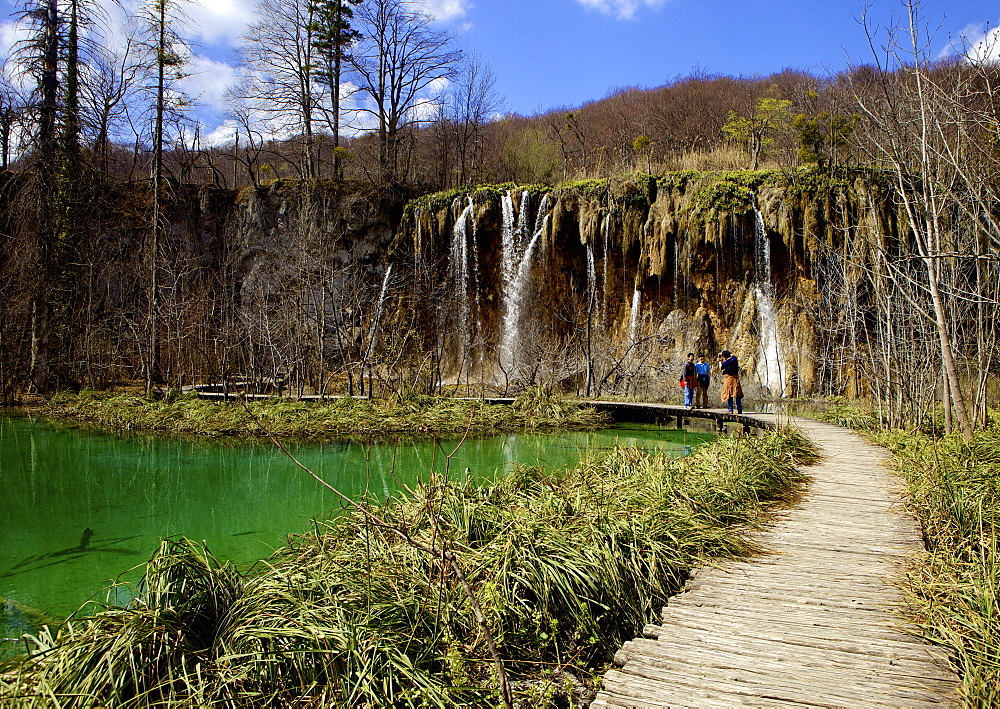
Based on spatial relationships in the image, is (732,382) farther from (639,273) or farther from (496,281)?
(496,281)

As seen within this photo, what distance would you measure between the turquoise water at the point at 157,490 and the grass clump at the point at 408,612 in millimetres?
816

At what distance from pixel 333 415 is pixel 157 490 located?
205 inches

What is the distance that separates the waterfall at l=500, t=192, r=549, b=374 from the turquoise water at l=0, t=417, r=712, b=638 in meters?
8.41

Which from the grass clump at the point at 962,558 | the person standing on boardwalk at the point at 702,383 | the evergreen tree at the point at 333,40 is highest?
the evergreen tree at the point at 333,40

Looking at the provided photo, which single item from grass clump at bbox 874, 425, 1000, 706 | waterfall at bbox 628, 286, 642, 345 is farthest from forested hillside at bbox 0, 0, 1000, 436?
grass clump at bbox 874, 425, 1000, 706

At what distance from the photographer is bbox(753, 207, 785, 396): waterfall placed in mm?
19609

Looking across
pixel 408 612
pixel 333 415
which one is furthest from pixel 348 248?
pixel 408 612

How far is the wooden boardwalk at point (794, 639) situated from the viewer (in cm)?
281

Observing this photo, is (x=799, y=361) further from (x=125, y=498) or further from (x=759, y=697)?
(x=759, y=697)

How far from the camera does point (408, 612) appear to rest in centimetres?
366

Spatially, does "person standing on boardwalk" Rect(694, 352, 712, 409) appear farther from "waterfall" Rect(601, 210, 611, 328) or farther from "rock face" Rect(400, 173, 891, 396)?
"waterfall" Rect(601, 210, 611, 328)

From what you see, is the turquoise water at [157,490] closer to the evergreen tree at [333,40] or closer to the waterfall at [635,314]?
the waterfall at [635,314]

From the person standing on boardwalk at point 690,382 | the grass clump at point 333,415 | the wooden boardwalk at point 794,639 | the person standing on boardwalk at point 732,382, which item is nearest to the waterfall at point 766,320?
the person standing on boardwalk at point 690,382

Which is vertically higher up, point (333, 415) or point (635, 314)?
point (635, 314)
